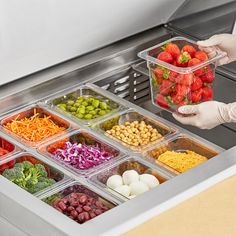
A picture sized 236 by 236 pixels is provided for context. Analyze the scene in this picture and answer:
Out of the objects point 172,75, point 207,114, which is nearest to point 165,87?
point 172,75

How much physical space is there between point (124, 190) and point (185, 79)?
41 centimetres

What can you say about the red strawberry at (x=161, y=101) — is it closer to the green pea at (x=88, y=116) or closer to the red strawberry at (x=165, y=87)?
the red strawberry at (x=165, y=87)

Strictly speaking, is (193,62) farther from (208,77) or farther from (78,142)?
(78,142)

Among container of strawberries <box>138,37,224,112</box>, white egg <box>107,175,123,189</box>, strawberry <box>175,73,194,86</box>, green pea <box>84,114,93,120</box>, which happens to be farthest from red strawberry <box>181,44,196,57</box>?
white egg <box>107,175,123,189</box>

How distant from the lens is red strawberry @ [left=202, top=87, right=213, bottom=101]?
8.46ft

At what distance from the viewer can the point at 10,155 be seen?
7.98 feet

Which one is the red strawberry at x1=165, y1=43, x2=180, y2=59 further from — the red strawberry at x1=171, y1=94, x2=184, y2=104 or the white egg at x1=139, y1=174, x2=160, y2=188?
the white egg at x1=139, y1=174, x2=160, y2=188

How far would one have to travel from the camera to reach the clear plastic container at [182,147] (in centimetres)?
247

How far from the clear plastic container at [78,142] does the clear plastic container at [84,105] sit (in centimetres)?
6

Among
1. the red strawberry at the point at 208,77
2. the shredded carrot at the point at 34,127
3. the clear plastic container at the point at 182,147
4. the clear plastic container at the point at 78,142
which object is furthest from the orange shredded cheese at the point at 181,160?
the shredded carrot at the point at 34,127

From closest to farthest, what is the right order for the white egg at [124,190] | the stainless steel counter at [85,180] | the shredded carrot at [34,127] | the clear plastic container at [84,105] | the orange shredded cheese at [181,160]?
the stainless steel counter at [85,180] → the white egg at [124,190] → the orange shredded cheese at [181,160] → the shredded carrot at [34,127] → the clear plastic container at [84,105]

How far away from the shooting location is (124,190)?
2.31 m

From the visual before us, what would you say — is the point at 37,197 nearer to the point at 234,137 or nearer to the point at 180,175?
the point at 180,175

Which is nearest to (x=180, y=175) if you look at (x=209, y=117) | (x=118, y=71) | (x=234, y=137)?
(x=209, y=117)
